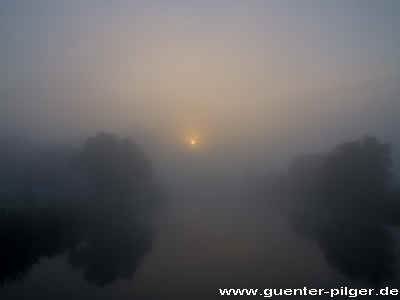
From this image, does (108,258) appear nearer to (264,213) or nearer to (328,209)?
(264,213)

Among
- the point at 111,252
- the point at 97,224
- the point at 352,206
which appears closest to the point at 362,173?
the point at 352,206

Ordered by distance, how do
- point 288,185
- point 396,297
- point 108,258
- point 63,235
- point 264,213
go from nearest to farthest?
1. point 396,297
2. point 108,258
3. point 63,235
4. point 264,213
5. point 288,185

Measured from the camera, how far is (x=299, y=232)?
29.0 metres

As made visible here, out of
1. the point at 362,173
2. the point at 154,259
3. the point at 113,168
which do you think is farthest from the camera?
the point at 113,168

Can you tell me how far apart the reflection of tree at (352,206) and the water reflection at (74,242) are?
605 inches

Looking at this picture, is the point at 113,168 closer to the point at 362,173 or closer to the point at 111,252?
the point at 111,252

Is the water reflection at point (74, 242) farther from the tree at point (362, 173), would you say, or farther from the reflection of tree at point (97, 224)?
the tree at point (362, 173)

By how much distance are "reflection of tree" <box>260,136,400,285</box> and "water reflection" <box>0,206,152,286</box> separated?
50.4 ft

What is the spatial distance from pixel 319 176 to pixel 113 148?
3362cm

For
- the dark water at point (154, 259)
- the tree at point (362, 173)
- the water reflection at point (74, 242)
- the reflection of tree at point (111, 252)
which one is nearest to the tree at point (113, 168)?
the water reflection at point (74, 242)

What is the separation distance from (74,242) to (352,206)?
3553cm

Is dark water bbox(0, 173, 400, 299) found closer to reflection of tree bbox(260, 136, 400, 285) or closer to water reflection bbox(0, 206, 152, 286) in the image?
water reflection bbox(0, 206, 152, 286)

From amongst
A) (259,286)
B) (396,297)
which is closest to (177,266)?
(259,286)

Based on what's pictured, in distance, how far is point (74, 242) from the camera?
2627cm
